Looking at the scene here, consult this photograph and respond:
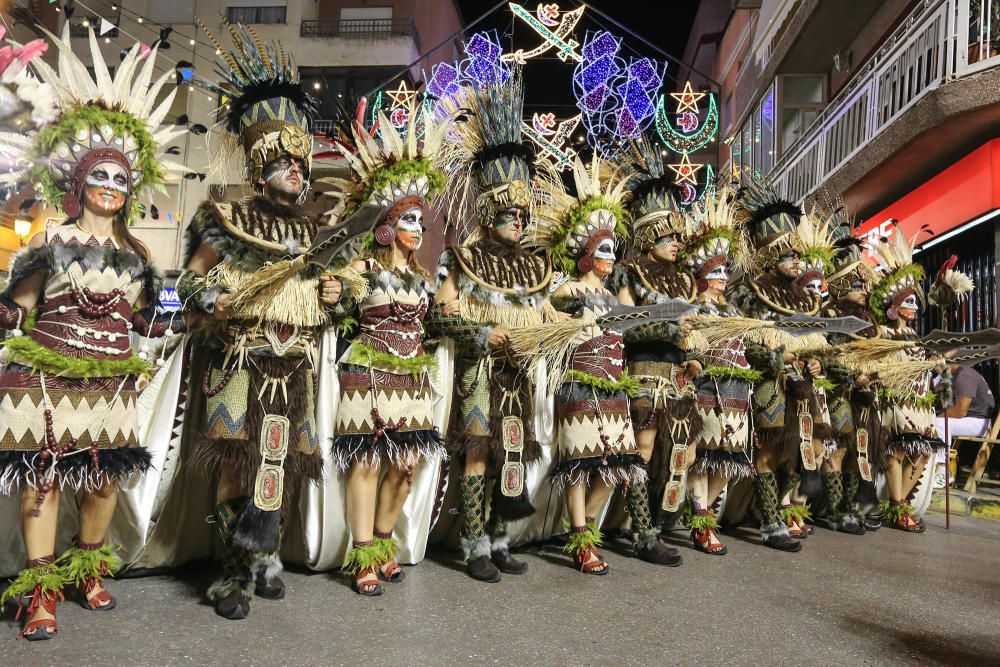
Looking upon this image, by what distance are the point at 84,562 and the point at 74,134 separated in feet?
5.30

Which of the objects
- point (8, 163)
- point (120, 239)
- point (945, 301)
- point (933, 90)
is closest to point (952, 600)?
point (945, 301)

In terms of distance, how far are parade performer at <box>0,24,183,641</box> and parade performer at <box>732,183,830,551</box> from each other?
137 inches

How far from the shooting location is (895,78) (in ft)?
25.9

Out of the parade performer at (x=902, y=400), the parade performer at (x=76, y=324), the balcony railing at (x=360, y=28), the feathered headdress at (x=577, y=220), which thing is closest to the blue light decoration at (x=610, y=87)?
the parade performer at (x=902, y=400)

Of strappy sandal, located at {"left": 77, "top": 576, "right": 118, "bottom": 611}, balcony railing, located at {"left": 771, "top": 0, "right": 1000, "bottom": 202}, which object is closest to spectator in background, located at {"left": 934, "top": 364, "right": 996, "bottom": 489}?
balcony railing, located at {"left": 771, "top": 0, "right": 1000, "bottom": 202}

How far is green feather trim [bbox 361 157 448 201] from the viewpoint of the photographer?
10.8ft

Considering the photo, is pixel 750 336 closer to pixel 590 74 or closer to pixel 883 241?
pixel 883 241

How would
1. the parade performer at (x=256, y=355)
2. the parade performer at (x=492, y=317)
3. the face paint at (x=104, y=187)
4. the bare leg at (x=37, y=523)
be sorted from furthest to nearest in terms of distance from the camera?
the parade performer at (x=492, y=317) < the parade performer at (x=256, y=355) < the face paint at (x=104, y=187) < the bare leg at (x=37, y=523)

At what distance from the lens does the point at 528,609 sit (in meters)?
3.04

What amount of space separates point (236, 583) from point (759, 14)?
14.2 metres

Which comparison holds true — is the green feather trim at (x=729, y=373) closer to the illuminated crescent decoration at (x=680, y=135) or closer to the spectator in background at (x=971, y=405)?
the spectator in background at (x=971, y=405)

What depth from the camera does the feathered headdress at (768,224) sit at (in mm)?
4980

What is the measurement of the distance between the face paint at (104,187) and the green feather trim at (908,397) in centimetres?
484

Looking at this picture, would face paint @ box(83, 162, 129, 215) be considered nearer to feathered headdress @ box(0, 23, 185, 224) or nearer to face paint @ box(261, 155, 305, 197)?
feathered headdress @ box(0, 23, 185, 224)
